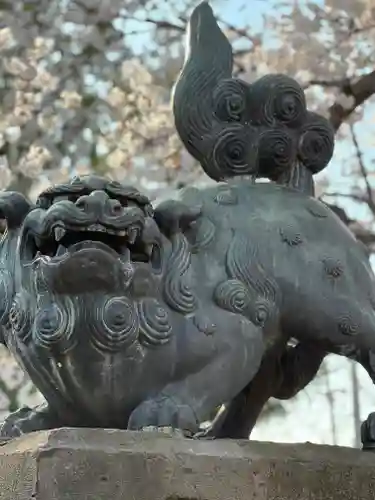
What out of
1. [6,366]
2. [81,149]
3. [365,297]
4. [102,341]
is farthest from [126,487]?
[6,366]

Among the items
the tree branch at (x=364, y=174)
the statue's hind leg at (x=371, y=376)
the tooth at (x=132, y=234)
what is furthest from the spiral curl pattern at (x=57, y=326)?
the tree branch at (x=364, y=174)

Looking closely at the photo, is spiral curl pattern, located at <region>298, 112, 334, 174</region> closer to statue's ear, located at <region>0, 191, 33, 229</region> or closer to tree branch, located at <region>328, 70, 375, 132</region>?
statue's ear, located at <region>0, 191, 33, 229</region>

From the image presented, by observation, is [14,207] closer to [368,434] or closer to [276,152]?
[276,152]

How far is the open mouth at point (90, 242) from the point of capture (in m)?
1.18

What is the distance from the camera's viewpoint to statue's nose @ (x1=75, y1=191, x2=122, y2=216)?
3.88 feet

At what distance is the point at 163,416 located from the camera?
1.20m

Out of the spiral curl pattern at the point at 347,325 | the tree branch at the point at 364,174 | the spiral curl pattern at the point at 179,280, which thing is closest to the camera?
the spiral curl pattern at the point at 179,280

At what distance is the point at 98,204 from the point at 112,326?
0.17 metres

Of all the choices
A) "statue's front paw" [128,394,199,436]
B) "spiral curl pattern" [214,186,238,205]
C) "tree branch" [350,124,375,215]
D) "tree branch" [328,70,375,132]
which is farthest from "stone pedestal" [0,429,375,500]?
"tree branch" [350,124,375,215]

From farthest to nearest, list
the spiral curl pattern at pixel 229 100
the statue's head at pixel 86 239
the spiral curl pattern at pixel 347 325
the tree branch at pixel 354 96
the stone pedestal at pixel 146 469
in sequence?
the tree branch at pixel 354 96 < the spiral curl pattern at pixel 229 100 < the spiral curl pattern at pixel 347 325 < the statue's head at pixel 86 239 < the stone pedestal at pixel 146 469

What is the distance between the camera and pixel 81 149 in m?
3.40

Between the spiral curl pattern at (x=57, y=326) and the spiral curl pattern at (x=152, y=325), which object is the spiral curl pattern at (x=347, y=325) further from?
the spiral curl pattern at (x=57, y=326)

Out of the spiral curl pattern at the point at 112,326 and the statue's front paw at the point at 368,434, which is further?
the statue's front paw at the point at 368,434

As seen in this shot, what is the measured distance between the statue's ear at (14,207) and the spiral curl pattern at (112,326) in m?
0.21
